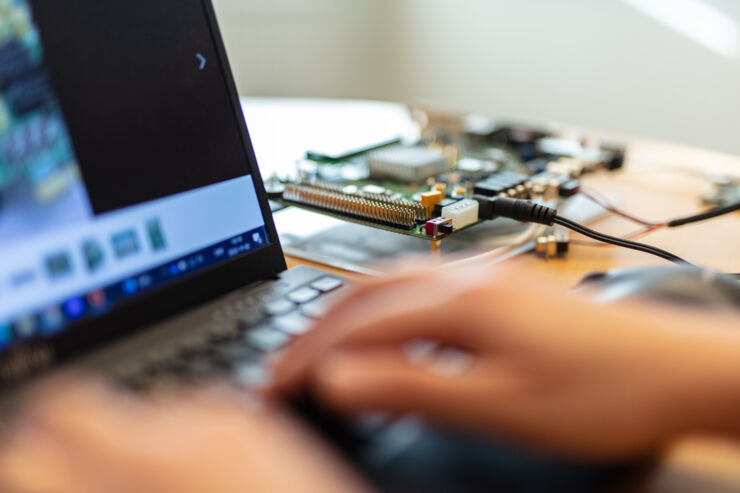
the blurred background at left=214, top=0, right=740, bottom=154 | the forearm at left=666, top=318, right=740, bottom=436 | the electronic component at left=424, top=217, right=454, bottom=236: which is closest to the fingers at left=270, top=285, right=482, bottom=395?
the forearm at left=666, top=318, right=740, bottom=436

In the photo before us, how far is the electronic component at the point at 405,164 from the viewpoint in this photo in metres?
0.76

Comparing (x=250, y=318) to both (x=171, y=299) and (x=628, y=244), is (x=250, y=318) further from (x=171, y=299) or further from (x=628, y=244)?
(x=628, y=244)

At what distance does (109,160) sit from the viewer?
0.43 meters

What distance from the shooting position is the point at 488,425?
1.00ft

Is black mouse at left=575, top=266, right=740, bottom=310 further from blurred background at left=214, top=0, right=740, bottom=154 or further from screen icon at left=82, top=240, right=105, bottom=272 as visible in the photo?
blurred background at left=214, top=0, right=740, bottom=154

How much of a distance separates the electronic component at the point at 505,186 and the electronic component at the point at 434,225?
0.11 meters

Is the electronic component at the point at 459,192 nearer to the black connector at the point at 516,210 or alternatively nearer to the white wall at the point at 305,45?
the black connector at the point at 516,210

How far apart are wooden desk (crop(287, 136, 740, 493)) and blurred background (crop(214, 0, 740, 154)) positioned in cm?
9

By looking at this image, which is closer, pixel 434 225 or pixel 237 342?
pixel 237 342

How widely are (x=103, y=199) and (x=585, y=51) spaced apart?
71cm

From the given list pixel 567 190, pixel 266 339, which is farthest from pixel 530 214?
pixel 266 339

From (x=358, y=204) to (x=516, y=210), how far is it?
0.56 feet

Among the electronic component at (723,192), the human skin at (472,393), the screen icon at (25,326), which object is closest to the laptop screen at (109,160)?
the screen icon at (25,326)

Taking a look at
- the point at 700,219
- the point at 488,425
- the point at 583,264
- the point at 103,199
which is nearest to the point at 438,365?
the point at 488,425
